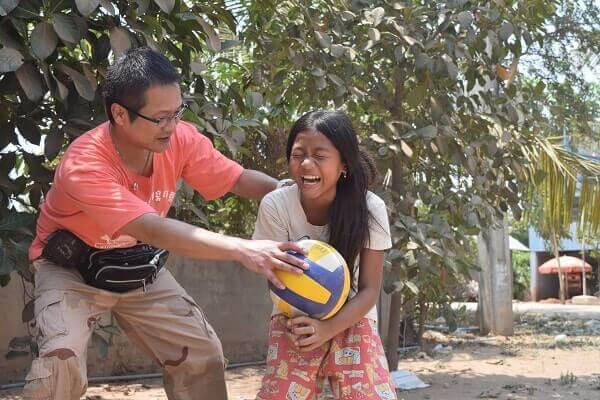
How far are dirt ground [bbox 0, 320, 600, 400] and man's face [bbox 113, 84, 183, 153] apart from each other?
10.3 feet

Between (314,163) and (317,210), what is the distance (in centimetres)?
27

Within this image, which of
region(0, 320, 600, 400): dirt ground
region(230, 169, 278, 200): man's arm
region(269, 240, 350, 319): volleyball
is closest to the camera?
region(269, 240, 350, 319): volleyball

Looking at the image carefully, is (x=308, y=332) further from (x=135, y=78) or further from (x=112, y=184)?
(x=135, y=78)

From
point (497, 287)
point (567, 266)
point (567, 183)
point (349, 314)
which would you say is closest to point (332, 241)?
point (349, 314)

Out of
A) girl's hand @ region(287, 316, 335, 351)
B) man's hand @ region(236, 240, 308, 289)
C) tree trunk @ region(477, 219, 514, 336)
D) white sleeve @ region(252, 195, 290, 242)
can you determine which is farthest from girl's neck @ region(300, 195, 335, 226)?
tree trunk @ region(477, 219, 514, 336)

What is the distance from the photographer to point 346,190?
3.28 m

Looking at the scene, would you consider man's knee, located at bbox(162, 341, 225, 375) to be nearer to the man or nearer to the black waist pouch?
the man

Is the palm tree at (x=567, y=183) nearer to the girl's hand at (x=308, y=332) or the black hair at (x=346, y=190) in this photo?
the black hair at (x=346, y=190)

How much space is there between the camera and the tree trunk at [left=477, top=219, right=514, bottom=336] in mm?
10484

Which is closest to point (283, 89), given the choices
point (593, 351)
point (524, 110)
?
point (524, 110)

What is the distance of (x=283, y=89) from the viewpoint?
616 centimetres

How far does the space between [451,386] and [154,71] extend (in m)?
4.29

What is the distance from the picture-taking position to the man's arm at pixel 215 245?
8.42 feet

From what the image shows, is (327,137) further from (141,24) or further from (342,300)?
(141,24)
